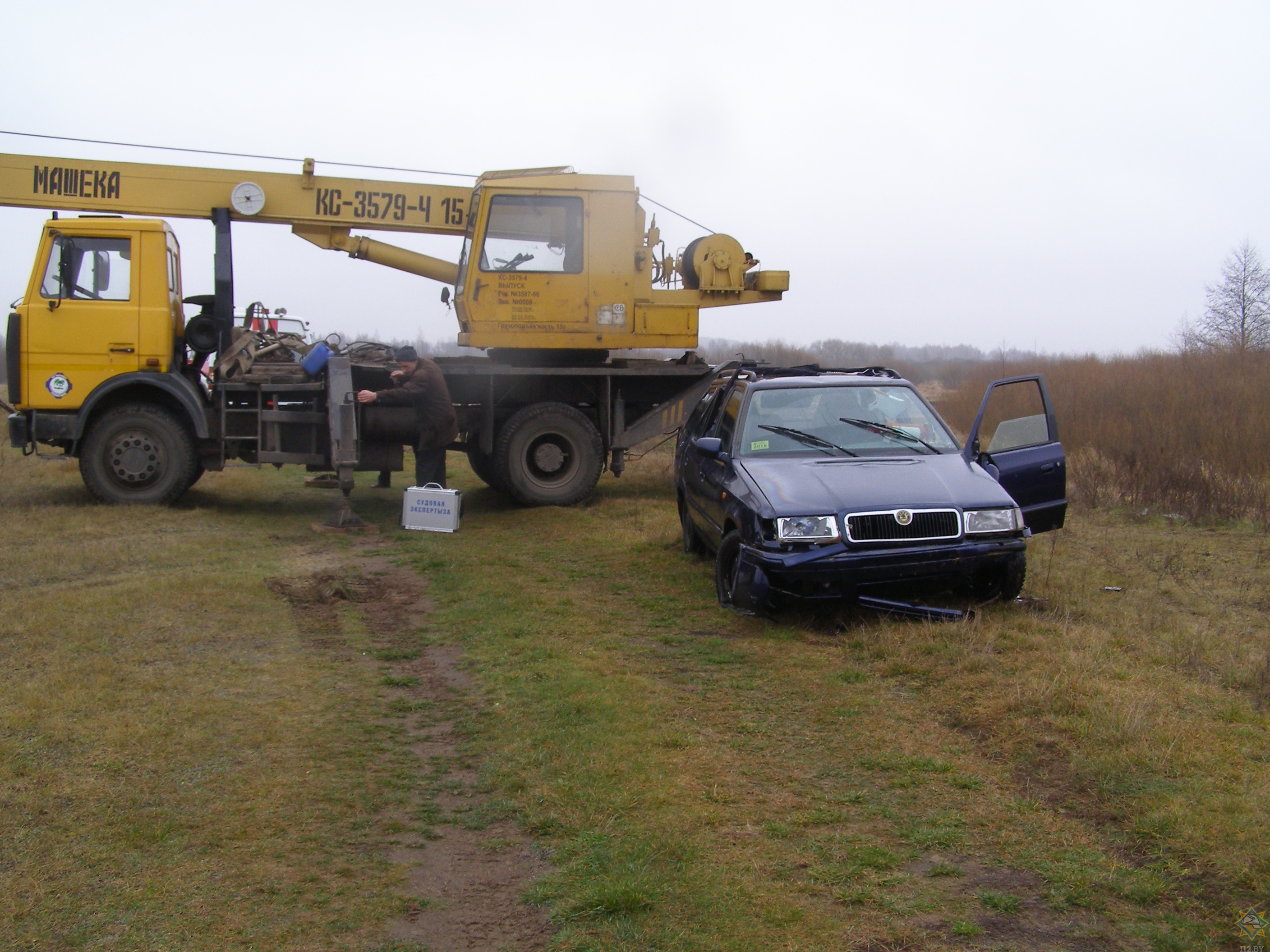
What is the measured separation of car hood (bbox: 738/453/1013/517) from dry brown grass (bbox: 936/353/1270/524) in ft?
18.4

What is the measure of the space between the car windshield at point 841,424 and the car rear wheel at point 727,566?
815mm

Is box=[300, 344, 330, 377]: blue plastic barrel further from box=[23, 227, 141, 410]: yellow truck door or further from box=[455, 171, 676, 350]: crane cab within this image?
box=[23, 227, 141, 410]: yellow truck door

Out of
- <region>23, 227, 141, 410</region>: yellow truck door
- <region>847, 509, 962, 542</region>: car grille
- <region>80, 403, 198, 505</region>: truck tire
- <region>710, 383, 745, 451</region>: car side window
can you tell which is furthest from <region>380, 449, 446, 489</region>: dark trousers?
<region>847, 509, 962, 542</region>: car grille

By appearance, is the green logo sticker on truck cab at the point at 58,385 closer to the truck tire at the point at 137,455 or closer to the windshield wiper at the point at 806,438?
the truck tire at the point at 137,455

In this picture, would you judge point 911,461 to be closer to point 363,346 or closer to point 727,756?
point 727,756

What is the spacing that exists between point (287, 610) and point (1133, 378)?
16.0 meters

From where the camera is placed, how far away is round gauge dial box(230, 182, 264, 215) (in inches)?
504

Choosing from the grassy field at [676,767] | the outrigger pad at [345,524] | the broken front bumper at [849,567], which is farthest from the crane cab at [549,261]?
the broken front bumper at [849,567]

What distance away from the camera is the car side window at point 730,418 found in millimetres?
8445

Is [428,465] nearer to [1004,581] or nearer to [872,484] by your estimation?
[872,484]

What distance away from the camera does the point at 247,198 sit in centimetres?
1282

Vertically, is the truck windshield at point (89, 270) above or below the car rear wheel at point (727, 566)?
above

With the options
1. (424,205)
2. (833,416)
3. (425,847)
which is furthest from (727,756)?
(424,205)

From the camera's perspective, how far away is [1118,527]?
11477mm
